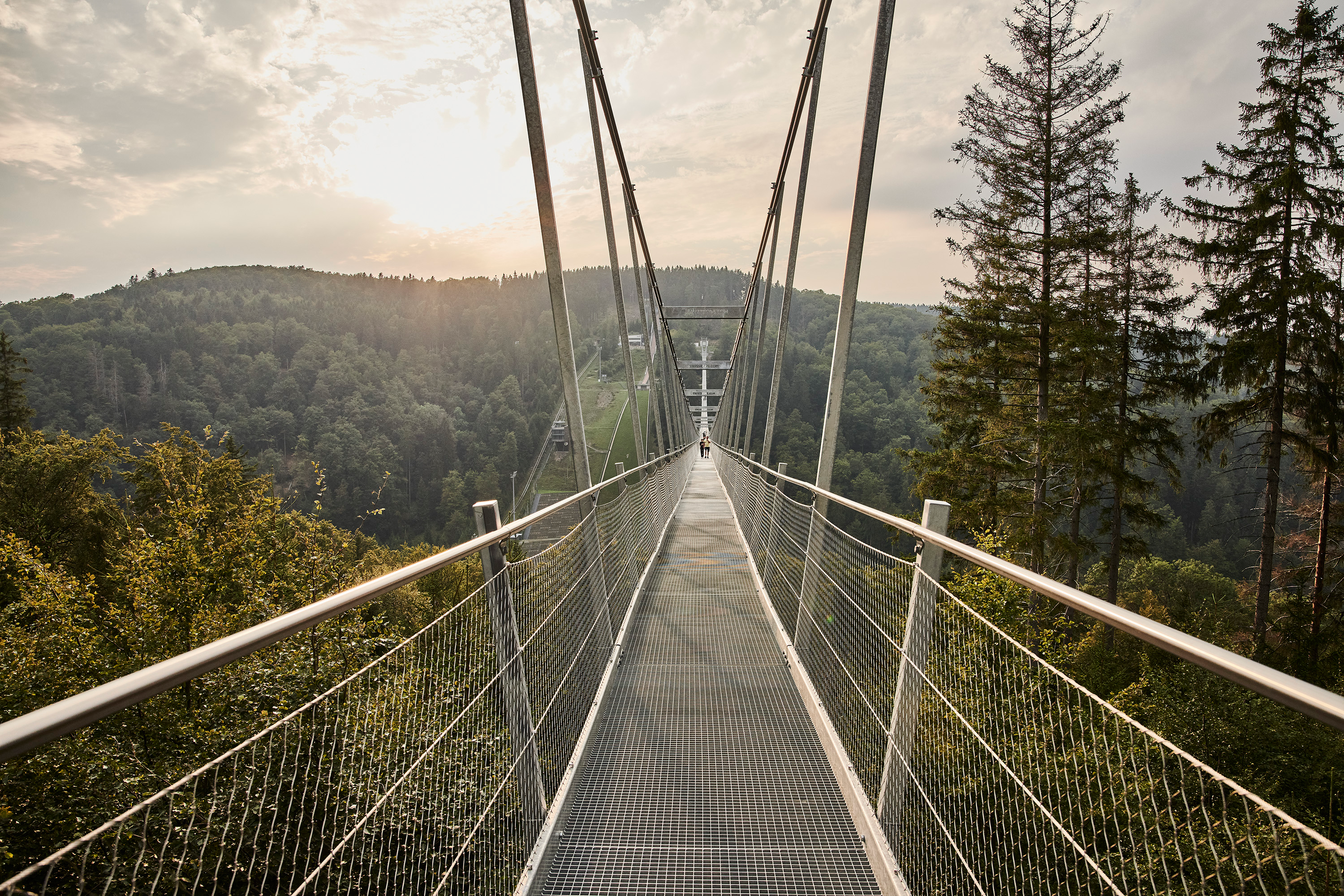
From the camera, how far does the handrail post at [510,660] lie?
6.84 feet

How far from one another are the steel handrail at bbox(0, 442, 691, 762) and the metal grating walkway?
4.95 ft

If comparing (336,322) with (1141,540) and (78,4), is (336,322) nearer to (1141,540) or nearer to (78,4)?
(78,4)

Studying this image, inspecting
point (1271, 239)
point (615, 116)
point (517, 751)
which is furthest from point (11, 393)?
point (1271, 239)

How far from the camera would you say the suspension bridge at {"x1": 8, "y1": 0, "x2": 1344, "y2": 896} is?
986 millimetres

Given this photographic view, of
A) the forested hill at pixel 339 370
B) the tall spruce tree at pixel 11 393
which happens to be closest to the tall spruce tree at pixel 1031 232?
the tall spruce tree at pixel 11 393

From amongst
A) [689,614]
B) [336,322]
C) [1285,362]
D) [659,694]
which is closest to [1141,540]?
[1285,362]

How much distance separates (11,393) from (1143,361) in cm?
3486

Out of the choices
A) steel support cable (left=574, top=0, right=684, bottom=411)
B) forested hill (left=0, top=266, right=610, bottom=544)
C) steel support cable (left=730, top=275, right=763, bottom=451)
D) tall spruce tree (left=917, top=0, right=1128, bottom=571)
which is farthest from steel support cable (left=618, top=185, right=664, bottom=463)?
forested hill (left=0, top=266, right=610, bottom=544)

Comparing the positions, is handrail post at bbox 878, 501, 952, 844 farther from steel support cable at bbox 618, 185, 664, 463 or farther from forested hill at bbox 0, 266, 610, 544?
forested hill at bbox 0, 266, 610, 544

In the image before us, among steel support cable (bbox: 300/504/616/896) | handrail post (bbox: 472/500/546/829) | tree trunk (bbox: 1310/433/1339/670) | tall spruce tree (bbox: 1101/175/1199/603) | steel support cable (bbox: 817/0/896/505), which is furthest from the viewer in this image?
tall spruce tree (bbox: 1101/175/1199/603)

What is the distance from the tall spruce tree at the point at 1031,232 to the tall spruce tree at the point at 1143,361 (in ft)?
3.67

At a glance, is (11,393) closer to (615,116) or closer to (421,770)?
(615,116)

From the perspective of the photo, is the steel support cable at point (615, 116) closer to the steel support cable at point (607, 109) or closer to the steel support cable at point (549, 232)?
the steel support cable at point (607, 109)

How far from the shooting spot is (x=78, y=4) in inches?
1229
